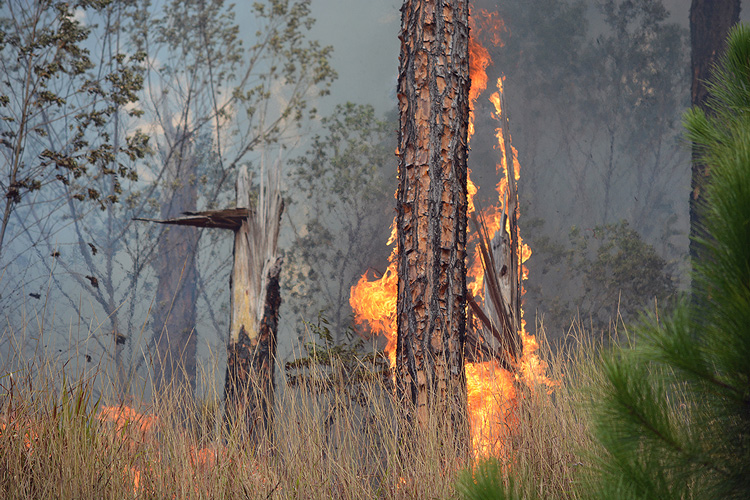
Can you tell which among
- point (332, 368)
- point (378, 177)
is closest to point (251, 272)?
point (332, 368)

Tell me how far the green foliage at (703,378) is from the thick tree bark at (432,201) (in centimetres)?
145

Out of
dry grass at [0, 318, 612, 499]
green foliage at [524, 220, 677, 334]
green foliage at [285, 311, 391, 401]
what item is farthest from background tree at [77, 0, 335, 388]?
dry grass at [0, 318, 612, 499]

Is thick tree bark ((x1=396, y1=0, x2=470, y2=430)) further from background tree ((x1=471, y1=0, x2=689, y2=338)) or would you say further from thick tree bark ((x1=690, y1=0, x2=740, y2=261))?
background tree ((x1=471, y1=0, x2=689, y2=338))

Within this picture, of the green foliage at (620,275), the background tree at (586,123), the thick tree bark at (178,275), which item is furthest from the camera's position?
the background tree at (586,123)

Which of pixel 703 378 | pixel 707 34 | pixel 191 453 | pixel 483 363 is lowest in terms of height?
pixel 191 453

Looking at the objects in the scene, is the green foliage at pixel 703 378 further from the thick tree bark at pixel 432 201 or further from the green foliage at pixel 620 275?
the green foliage at pixel 620 275

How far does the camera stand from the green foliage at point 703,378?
73cm

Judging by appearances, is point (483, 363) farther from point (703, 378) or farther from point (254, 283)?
point (703, 378)

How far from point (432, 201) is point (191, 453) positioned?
4.41ft

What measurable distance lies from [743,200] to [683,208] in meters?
10.1

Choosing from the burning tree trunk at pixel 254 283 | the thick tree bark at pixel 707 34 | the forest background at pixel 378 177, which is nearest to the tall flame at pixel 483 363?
the burning tree trunk at pixel 254 283

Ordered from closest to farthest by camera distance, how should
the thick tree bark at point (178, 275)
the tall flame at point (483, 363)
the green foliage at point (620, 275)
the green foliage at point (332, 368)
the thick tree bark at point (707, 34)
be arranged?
the green foliage at point (332, 368), the tall flame at point (483, 363), the thick tree bark at point (707, 34), the green foliage at point (620, 275), the thick tree bark at point (178, 275)

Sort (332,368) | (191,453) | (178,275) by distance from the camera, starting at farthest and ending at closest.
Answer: (178,275) → (332,368) → (191,453)

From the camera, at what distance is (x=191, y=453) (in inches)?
72.6
